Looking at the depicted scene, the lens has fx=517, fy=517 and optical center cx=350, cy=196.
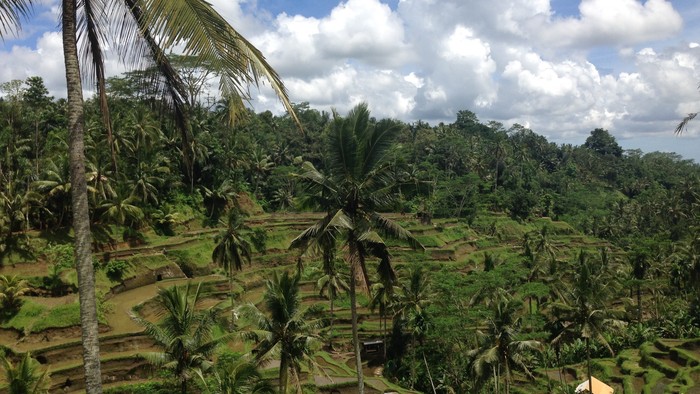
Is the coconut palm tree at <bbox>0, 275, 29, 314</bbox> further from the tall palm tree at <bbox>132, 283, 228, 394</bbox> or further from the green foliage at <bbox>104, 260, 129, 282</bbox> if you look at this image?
the tall palm tree at <bbox>132, 283, 228, 394</bbox>

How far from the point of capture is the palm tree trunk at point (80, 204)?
5730mm

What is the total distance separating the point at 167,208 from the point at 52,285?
53.2 feet

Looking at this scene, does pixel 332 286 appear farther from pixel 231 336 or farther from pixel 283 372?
pixel 231 336

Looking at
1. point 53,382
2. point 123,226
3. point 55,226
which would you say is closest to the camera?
point 53,382

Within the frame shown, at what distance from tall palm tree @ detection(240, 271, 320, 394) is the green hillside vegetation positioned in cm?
17

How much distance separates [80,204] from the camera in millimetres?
5902

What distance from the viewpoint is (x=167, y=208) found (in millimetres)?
44094

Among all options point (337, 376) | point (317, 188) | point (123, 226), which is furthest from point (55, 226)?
point (317, 188)

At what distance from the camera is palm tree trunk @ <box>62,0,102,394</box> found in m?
5.73

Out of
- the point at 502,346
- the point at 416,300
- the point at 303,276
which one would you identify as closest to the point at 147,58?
the point at 502,346

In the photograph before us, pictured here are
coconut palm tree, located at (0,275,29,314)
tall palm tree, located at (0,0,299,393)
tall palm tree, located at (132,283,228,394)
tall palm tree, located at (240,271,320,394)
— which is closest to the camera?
tall palm tree, located at (0,0,299,393)

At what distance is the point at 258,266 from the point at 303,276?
3.84 metres

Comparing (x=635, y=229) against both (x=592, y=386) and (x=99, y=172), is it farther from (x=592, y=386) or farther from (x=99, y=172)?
(x=99, y=172)

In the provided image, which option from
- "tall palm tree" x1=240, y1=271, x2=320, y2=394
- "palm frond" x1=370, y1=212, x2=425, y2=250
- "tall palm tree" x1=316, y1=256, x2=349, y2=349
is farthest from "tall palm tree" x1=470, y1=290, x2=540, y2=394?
"tall palm tree" x1=316, y1=256, x2=349, y2=349
